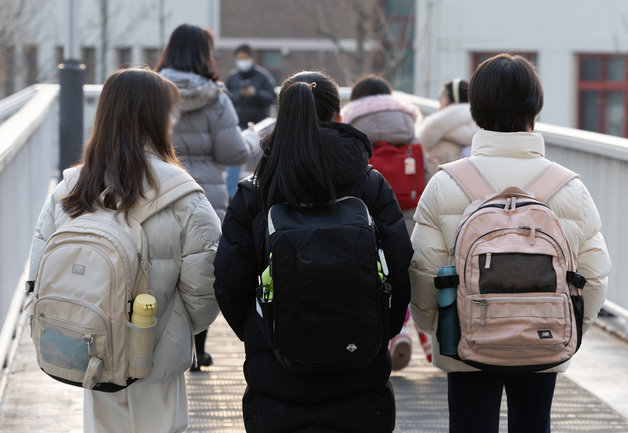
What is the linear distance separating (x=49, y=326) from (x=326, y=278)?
40.6 inches

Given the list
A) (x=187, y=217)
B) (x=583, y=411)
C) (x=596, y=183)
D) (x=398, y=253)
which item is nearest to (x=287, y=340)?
(x=398, y=253)

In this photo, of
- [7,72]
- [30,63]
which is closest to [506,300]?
[7,72]

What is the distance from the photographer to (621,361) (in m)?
7.35

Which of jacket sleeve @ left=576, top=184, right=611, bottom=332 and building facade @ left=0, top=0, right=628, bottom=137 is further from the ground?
building facade @ left=0, top=0, right=628, bottom=137

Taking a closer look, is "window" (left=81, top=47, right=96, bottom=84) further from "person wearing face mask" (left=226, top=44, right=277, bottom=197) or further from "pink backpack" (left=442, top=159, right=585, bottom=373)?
"pink backpack" (left=442, top=159, right=585, bottom=373)

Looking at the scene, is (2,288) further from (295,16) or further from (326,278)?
(295,16)

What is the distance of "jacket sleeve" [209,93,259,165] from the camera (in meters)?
6.59

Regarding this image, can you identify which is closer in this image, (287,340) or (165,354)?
(287,340)

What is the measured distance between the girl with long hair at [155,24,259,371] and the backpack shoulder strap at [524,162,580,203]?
2.72 meters

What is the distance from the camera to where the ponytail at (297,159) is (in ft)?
11.7

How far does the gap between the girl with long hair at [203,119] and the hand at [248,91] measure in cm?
567

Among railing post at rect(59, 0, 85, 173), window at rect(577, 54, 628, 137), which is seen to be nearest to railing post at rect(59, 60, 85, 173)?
railing post at rect(59, 0, 85, 173)

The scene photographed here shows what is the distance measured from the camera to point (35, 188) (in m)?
8.96

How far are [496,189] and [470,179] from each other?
99 millimetres
